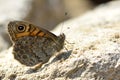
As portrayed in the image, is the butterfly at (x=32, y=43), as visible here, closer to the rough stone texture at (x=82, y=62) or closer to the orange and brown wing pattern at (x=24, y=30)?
the orange and brown wing pattern at (x=24, y=30)


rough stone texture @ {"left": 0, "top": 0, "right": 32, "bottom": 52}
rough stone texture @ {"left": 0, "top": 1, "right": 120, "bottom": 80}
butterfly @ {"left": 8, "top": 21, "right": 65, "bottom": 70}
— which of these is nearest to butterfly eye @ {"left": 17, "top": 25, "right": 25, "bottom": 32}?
butterfly @ {"left": 8, "top": 21, "right": 65, "bottom": 70}

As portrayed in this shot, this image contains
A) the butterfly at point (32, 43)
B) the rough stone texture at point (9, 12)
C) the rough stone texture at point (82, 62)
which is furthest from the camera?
the rough stone texture at point (9, 12)

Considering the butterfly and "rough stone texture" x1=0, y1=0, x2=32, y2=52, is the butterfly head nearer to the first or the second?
the butterfly

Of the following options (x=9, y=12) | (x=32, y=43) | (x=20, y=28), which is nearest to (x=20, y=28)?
(x=20, y=28)

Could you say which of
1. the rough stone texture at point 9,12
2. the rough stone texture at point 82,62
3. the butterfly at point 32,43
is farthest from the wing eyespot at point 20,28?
the rough stone texture at point 9,12

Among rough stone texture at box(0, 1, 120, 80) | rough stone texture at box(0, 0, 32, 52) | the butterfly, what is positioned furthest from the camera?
rough stone texture at box(0, 0, 32, 52)

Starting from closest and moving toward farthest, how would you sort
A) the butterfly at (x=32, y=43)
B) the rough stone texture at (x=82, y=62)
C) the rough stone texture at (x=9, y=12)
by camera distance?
the rough stone texture at (x=82, y=62), the butterfly at (x=32, y=43), the rough stone texture at (x=9, y=12)

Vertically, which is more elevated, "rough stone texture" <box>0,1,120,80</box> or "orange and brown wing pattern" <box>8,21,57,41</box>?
"orange and brown wing pattern" <box>8,21,57,41</box>

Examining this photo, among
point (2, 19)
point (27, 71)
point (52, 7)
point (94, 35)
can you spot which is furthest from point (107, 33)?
point (52, 7)
